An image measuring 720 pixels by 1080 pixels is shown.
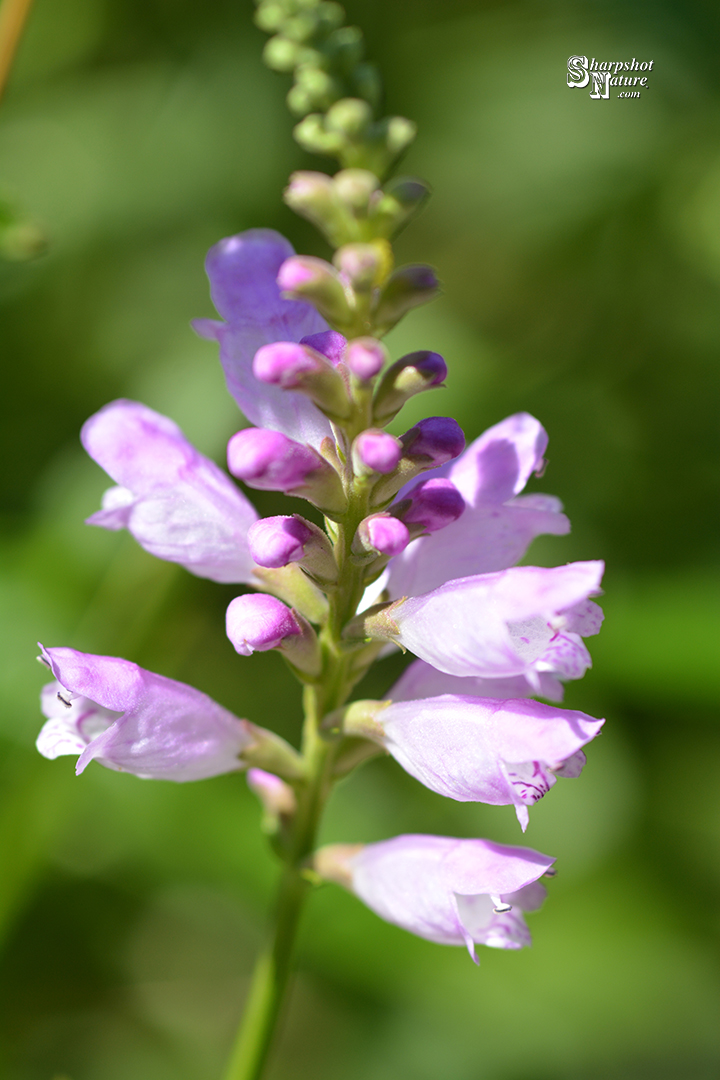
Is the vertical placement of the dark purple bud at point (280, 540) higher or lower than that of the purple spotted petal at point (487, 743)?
higher

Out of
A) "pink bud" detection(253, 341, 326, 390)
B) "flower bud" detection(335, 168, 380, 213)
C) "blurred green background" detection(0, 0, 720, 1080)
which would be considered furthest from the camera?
"blurred green background" detection(0, 0, 720, 1080)

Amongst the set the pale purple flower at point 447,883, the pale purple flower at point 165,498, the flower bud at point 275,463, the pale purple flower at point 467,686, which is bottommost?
the pale purple flower at point 447,883

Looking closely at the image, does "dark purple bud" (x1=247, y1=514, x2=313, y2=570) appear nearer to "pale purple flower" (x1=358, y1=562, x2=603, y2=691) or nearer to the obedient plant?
the obedient plant

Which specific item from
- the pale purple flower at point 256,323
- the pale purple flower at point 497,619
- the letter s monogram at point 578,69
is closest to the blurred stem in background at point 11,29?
the pale purple flower at point 256,323

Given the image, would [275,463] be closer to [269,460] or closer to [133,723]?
[269,460]

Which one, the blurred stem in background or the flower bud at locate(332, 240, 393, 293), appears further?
the blurred stem in background

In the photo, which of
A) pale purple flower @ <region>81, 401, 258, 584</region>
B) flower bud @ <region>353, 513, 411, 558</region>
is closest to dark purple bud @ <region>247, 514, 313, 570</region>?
flower bud @ <region>353, 513, 411, 558</region>

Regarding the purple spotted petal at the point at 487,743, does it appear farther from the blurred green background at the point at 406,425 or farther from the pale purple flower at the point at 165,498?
the blurred green background at the point at 406,425
